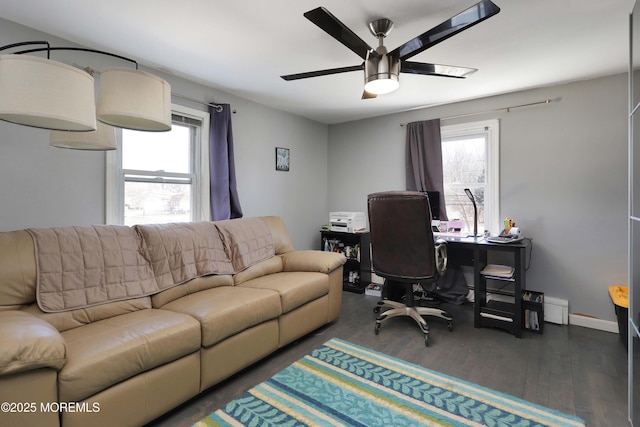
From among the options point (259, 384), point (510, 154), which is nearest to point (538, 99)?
point (510, 154)

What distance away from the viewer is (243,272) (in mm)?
2816

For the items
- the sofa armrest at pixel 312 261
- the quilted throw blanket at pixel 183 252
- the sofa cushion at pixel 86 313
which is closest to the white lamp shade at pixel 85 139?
the quilted throw blanket at pixel 183 252

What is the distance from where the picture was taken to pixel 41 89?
108 centimetres

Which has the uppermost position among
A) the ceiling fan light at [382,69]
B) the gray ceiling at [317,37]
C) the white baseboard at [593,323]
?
the gray ceiling at [317,37]

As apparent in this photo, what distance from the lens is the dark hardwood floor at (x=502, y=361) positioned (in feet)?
6.06

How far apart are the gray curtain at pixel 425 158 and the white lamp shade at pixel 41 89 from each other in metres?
3.51

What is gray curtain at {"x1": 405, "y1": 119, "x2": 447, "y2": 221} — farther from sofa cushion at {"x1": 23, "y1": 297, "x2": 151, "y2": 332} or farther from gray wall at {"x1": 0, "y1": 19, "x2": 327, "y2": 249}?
sofa cushion at {"x1": 23, "y1": 297, "x2": 151, "y2": 332}

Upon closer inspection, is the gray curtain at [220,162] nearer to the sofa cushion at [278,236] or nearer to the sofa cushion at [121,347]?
the sofa cushion at [278,236]

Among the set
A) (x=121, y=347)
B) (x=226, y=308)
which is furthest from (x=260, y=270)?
(x=121, y=347)

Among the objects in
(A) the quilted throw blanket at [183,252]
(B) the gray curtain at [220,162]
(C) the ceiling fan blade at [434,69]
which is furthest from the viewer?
(B) the gray curtain at [220,162]

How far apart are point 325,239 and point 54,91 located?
3602 millimetres

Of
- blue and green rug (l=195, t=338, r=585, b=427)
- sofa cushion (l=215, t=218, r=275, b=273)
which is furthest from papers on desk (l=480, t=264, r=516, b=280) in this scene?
sofa cushion (l=215, t=218, r=275, b=273)

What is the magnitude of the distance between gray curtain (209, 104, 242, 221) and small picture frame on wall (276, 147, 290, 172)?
0.87m

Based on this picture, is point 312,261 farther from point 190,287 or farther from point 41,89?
point 41,89
